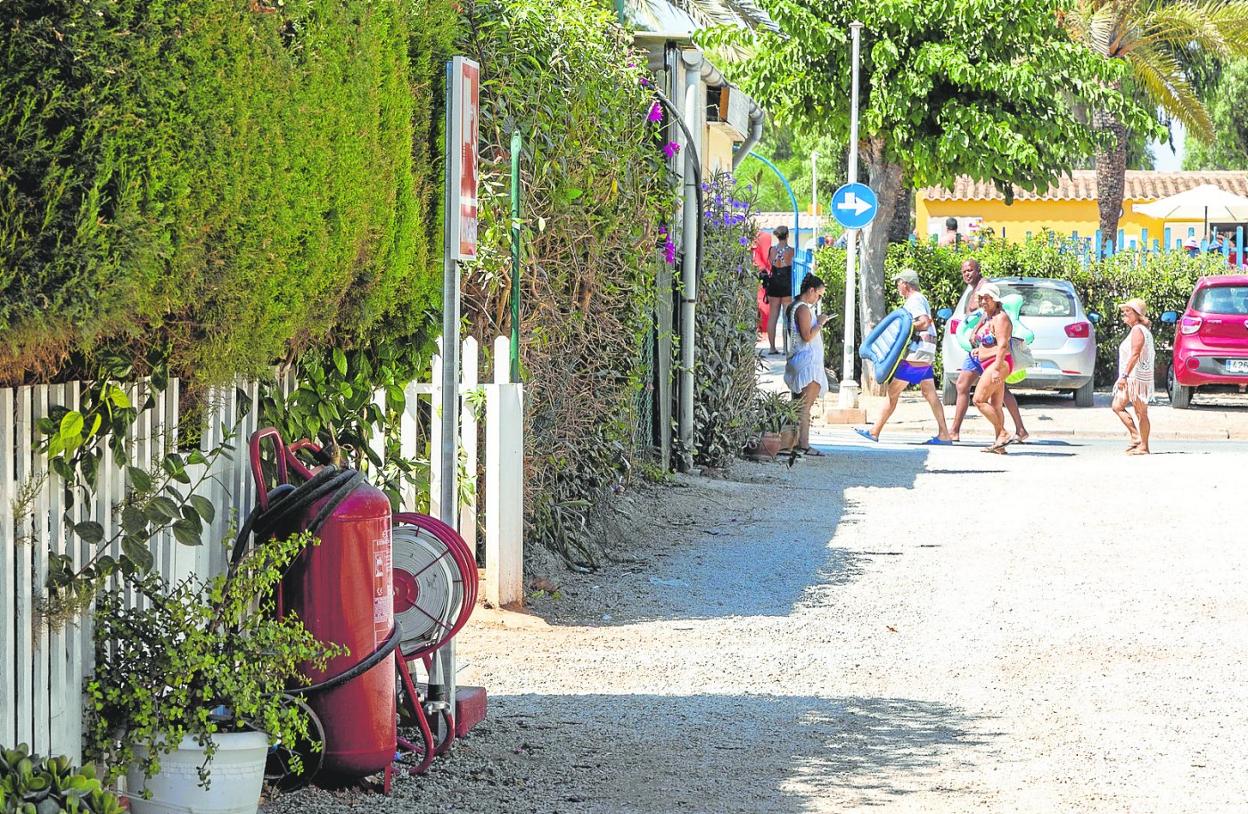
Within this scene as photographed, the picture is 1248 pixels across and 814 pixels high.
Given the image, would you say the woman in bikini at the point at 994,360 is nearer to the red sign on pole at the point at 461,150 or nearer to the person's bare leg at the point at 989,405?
the person's bare leg at the point at 989,405

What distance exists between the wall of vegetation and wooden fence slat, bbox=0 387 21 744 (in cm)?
444

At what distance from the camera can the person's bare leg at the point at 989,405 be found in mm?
17297

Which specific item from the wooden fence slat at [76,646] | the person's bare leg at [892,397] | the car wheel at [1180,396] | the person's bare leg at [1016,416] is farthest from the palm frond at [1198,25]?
the wooden fence slat at [76,646]

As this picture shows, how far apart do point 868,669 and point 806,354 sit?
9215mm

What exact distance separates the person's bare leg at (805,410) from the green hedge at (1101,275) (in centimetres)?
906

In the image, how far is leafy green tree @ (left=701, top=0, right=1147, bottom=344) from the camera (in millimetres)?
23859

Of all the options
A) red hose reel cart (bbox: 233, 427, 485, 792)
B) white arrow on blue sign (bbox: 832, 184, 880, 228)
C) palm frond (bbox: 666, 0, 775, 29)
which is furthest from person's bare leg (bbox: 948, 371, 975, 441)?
red hose reel cart (bbox: 233, 427, 485, 792)

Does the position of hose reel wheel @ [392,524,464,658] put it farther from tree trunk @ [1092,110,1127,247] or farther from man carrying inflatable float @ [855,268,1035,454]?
tree trunk @ [1092,110,1127,247]

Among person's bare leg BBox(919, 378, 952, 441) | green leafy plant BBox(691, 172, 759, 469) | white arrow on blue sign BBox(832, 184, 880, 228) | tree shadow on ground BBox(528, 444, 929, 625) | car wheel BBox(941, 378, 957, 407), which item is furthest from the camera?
car wheel BBox(941, 378, 957, 407)

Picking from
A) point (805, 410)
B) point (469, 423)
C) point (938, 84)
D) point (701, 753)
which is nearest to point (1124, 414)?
point (805, 410)

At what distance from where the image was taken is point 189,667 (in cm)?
422

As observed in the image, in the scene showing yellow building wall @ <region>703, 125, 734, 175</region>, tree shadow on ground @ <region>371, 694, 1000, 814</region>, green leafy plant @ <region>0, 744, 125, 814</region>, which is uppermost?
yellow building wall @ <region>703, 125, 734, 175</region>

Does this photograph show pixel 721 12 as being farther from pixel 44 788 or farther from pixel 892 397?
pixel 44 788

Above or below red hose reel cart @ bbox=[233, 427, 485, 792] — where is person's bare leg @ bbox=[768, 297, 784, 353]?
above
